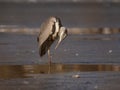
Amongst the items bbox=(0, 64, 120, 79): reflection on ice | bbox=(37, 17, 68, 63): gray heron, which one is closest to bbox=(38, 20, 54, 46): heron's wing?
bbox=(37, 17, 68, 63): gray heron

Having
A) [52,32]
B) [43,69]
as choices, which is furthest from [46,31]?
[43,69]

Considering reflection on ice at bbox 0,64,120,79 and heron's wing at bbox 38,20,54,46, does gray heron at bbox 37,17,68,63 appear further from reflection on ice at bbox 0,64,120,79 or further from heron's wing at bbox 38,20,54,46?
reflection on ice at bbox 0,64,120,79

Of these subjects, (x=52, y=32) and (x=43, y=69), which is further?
(x=43, y=69)

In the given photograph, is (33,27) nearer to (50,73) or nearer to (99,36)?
(99,36)

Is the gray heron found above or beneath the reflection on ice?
above

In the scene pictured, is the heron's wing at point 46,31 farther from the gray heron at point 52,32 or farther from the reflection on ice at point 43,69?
the reflection on ice at point 43,69

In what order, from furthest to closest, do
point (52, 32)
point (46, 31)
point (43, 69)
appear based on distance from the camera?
1. point (43, 69)
2. point (46, 31)
3. point (52, 32)

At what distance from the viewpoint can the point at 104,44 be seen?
16609 mm

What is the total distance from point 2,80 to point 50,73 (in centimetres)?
112

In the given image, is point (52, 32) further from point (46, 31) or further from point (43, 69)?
point (43, 69)

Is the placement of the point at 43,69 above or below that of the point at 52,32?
below

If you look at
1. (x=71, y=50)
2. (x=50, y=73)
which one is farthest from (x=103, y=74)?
(x=71, y=50)

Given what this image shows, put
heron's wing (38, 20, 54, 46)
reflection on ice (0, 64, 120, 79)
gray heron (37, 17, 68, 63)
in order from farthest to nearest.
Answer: reflection on ice (0, 64, 120, 79) → heron's wing (38, 20, 54, 46) → gray heron (37, 17, 68, 63)

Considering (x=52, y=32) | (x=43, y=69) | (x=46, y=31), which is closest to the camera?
(x=52, y=32)
